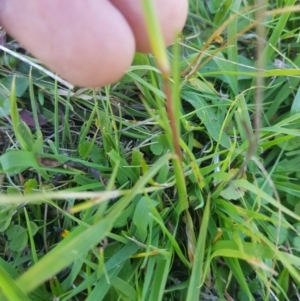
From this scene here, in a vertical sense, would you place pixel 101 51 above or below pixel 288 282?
above

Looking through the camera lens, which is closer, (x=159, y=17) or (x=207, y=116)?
(x=159, y=17)

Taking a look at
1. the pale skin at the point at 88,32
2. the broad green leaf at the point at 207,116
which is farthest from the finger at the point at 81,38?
the broad green leaf at the point at 207,116

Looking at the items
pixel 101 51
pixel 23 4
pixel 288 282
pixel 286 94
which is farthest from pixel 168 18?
pixel 288 282

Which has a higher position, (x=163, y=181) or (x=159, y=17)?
(x=159, y=17)

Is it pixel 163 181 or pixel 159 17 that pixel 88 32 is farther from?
pixel 163 181

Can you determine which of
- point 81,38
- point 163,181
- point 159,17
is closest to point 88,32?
point 81,38

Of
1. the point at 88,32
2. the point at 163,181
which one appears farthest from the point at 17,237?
the point at 88,32

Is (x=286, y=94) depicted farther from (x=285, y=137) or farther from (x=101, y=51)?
(x=101, y=51)
